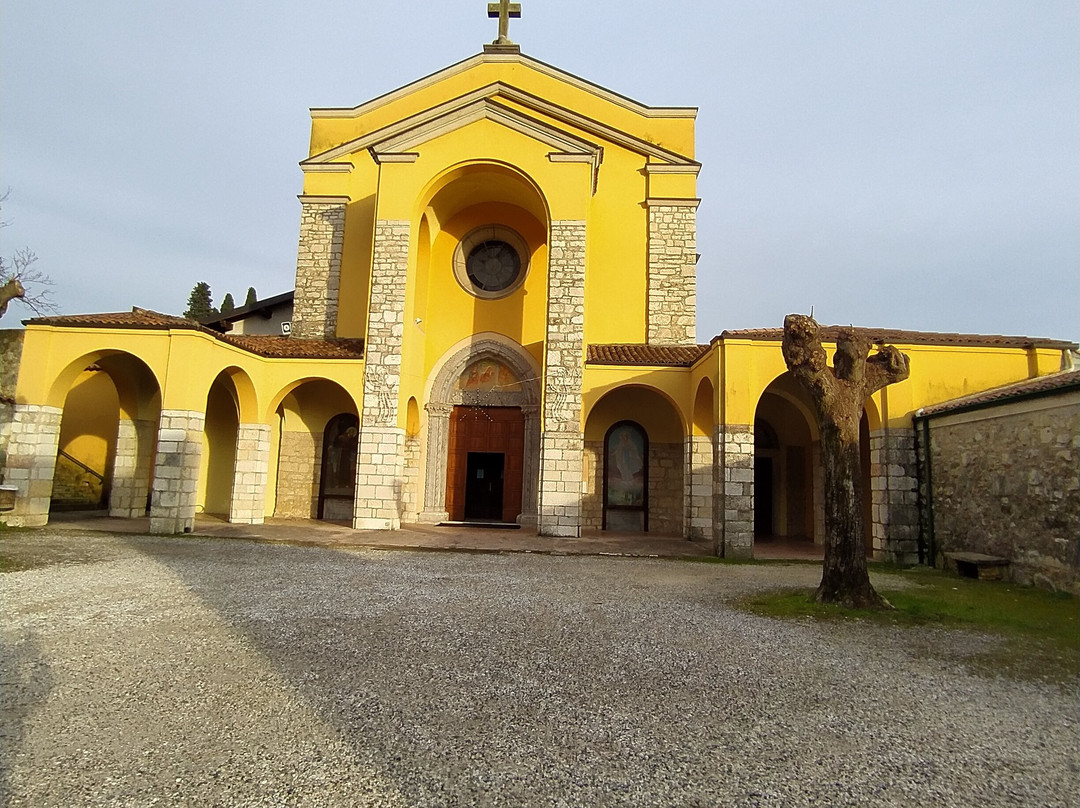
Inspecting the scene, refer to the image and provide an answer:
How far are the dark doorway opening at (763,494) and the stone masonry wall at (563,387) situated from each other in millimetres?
5509

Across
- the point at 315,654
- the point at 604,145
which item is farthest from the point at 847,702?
the point at 604,145

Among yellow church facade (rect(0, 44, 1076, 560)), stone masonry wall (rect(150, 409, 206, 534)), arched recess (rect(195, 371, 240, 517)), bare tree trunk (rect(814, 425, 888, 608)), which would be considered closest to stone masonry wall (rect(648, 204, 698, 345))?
yellow church facade (rect(0, 44, 1076, 560))

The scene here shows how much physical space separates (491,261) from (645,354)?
508 centimetres

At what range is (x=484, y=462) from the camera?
1549cm

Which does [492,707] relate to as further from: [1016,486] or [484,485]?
[484,485]

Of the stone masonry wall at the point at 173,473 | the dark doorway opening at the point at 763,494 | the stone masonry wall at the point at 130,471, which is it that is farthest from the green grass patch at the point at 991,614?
the stone masonry wall at the point at 130,471

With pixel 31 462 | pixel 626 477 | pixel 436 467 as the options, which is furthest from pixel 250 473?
pixel 626 477

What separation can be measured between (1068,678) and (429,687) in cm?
453

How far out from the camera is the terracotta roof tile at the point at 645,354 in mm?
12961

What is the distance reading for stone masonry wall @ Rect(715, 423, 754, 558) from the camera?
10539 millimetres

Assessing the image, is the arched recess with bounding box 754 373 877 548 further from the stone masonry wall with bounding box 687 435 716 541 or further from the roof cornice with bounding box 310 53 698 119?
the roof cornice with bounding box 310 53 698 119

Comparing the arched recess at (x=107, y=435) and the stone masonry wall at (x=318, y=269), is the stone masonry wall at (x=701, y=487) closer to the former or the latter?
the stone masonry wall at (x=318, y=269)

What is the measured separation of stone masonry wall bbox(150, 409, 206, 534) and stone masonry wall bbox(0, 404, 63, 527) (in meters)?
2.17

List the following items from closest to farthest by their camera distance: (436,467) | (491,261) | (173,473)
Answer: (173,473) → (436,467) → (491,261)
